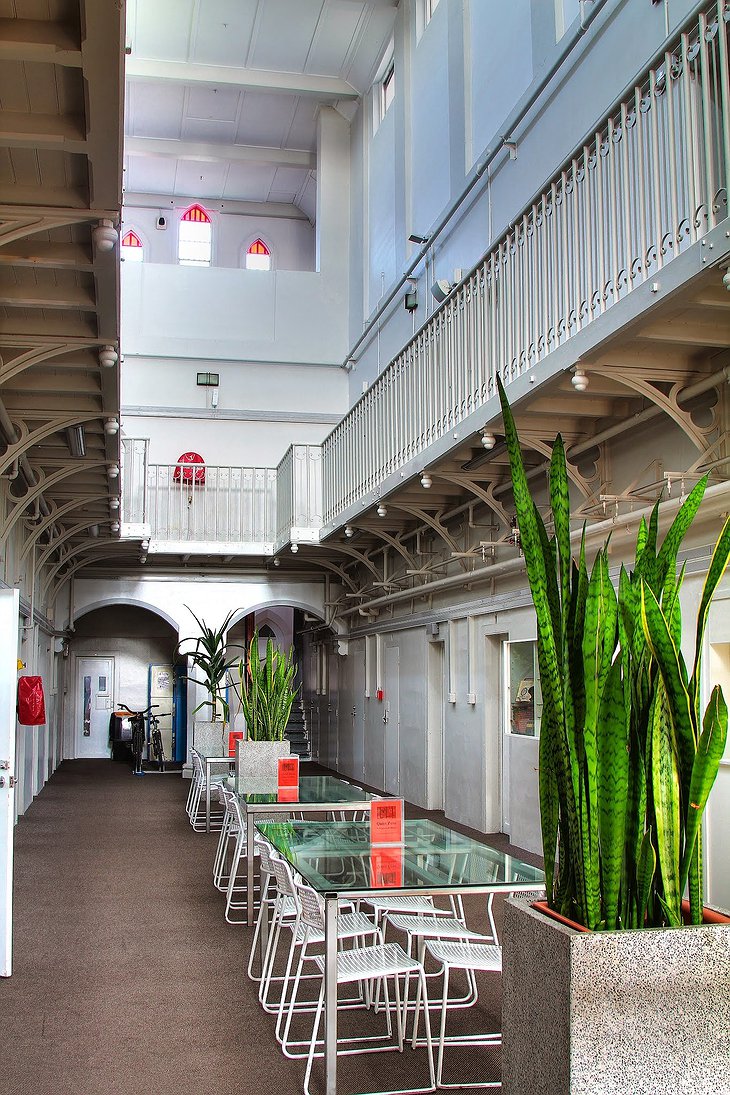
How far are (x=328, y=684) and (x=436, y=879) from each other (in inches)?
580

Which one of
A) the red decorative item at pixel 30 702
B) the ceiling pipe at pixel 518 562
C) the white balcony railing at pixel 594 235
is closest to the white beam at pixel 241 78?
the ceiling pipe at pixel 518 562

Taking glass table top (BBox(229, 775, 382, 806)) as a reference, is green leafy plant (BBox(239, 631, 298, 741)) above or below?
above

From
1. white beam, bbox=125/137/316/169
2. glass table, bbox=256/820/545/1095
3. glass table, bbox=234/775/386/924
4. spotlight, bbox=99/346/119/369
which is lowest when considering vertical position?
glass table, bbox=234/775/386/924

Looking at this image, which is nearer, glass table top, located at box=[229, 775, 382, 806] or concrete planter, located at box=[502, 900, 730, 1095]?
concrete planter, located at box=[502, 900, 730, 1095]

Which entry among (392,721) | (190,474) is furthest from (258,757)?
(190,474)

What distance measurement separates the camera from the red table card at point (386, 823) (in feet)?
16.1

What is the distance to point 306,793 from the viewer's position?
7.02 meters

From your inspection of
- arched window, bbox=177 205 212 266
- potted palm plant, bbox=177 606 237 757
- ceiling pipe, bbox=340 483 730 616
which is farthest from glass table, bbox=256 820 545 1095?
arched window, bbox=177 205 212 266

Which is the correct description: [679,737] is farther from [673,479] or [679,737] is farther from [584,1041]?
[673,479]

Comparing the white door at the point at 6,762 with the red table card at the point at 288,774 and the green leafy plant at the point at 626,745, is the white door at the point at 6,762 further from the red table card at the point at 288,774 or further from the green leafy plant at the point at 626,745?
the green leafy plant at the point at 626,745

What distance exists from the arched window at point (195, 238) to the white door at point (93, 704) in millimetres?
8181

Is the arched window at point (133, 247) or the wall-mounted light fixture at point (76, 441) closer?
the wall-mounted light fixture at point (76, 441)

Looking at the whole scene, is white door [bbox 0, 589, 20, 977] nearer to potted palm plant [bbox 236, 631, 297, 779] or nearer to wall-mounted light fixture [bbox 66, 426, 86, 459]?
wall-mounted light fixture [bbox 66, 426, 86, 459]

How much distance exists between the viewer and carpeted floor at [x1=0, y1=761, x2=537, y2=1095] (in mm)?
4094
